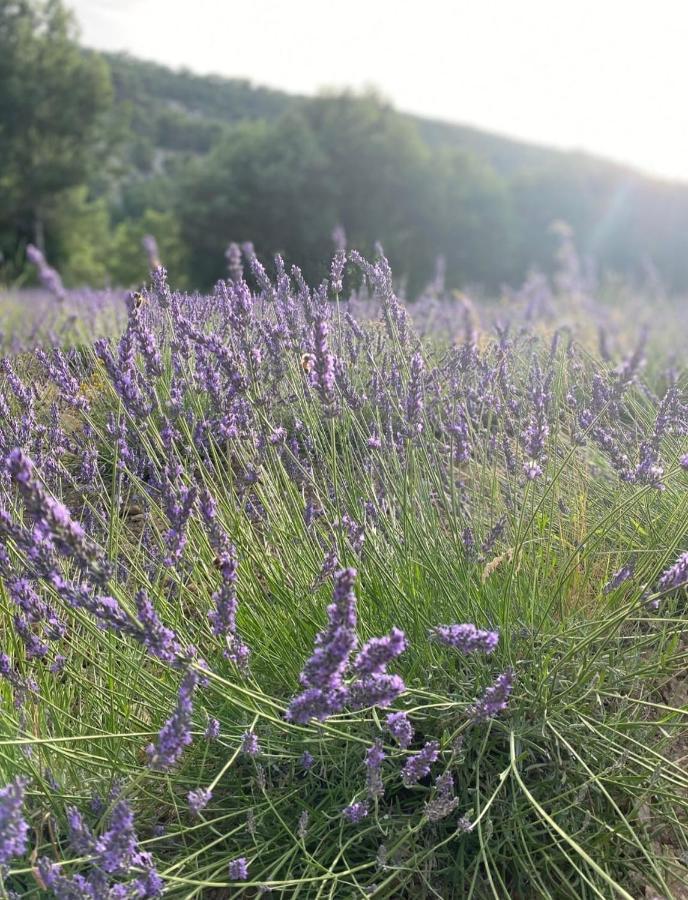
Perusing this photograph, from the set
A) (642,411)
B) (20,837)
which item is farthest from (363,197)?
(20,837)

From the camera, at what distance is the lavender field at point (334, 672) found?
134cm

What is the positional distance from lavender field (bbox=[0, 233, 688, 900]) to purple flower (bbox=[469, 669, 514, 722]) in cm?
1

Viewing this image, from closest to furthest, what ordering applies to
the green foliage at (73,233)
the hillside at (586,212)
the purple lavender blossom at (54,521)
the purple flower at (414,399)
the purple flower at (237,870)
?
1. the purple lavender blossom at (54,521)
2. the purple flower at (237,870)
3. the purple flower at (414,399)
4. the green foliage at (73,233)
5. the hillside at (586,212)

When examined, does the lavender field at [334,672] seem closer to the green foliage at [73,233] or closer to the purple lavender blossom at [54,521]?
the purple lavender blossom at [54,521]

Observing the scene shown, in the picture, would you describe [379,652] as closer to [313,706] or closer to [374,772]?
[313,706]

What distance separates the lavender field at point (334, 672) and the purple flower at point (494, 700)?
13mm

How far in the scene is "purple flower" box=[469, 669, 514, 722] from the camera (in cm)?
135

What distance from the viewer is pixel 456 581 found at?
1.81m

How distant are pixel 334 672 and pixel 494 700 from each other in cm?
45

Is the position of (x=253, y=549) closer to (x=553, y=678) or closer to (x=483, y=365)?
(x=553, y=678)

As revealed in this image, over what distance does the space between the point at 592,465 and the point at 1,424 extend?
7.05 feet

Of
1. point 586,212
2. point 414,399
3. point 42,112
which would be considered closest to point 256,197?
point 42,112

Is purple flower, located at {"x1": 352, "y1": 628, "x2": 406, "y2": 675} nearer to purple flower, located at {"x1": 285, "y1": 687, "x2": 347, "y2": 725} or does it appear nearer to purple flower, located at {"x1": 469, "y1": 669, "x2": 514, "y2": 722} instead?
purple flower, located at {"x1": 285, "y1": 687, "x2": 347, "y2": 725}

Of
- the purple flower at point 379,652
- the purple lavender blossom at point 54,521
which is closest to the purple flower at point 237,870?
the purple flower at point 379,652
